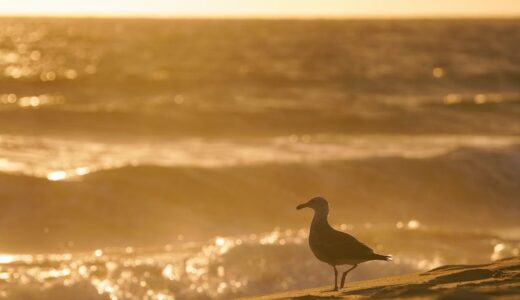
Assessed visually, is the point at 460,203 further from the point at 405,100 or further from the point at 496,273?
the point at 405,100

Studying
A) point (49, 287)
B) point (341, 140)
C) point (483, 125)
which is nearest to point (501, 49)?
point (483, 125)

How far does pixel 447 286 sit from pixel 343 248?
115cm

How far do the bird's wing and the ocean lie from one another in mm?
3110

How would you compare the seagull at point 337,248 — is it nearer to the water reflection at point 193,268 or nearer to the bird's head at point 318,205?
the bird's head at point 318,205

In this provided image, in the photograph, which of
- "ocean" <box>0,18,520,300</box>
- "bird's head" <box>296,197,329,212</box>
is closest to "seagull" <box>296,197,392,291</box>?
"bird's head" <box>296,197,329,212</box>

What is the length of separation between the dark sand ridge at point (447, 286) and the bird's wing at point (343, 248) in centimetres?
24

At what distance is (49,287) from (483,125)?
20.2 metres

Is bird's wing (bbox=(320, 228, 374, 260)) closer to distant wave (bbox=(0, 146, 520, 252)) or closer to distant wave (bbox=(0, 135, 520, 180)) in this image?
distant wave (bbox=(0, 146, 520, 252))

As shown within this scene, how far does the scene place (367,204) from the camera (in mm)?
17844

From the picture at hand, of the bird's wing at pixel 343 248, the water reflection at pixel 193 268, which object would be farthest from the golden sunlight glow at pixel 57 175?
the bird's wing at pixel 343 248

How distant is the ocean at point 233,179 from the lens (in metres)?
12.2

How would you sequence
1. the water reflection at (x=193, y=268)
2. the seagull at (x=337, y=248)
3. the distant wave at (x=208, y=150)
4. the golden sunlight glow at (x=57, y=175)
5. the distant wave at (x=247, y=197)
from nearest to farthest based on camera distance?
the seagull at (x=337, y=248)
the water reflection at (x=193, y=268)
the distant wave at (x=247, y=197)
the golden sunlight glow at (x=57, y=175)
the distant wave at (x=208, y=150)

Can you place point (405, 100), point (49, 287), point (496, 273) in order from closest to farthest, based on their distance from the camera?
point (496, 273) → point (49, 287) → point (405, 100)

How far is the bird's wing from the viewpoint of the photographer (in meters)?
8.16
